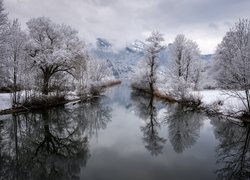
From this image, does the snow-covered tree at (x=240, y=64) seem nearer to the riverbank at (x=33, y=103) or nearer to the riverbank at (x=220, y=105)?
the riverbank at (x=220, y=105)

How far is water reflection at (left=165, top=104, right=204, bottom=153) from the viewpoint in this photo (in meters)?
13.6

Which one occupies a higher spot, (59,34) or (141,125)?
(59,34)

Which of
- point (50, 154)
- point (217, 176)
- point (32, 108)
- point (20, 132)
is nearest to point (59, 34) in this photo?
point (32, 108)

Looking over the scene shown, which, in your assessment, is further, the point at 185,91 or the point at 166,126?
the point at 185,91

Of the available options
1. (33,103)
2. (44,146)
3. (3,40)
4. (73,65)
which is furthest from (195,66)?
(44,146)

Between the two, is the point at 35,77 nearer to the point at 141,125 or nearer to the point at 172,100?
the point at 141,125

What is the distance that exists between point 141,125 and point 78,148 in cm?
826

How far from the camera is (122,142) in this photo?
46.1 feet

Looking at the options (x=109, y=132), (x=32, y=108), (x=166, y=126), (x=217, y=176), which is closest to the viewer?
(x=217, y=176)

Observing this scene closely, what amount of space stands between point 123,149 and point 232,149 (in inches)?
242

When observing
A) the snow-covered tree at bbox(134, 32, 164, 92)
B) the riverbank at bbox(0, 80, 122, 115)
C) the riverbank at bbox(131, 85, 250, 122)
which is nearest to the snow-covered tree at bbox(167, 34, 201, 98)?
the snow-covered tree at bbox(134, 32, 164, 92)

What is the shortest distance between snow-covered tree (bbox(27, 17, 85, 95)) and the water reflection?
1615cm

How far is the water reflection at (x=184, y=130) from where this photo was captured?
1363 centimetres

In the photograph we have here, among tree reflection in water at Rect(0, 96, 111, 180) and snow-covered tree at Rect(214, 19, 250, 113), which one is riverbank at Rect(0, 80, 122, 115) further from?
snow-covered tree at Rect(214, 19, 250, 113)
